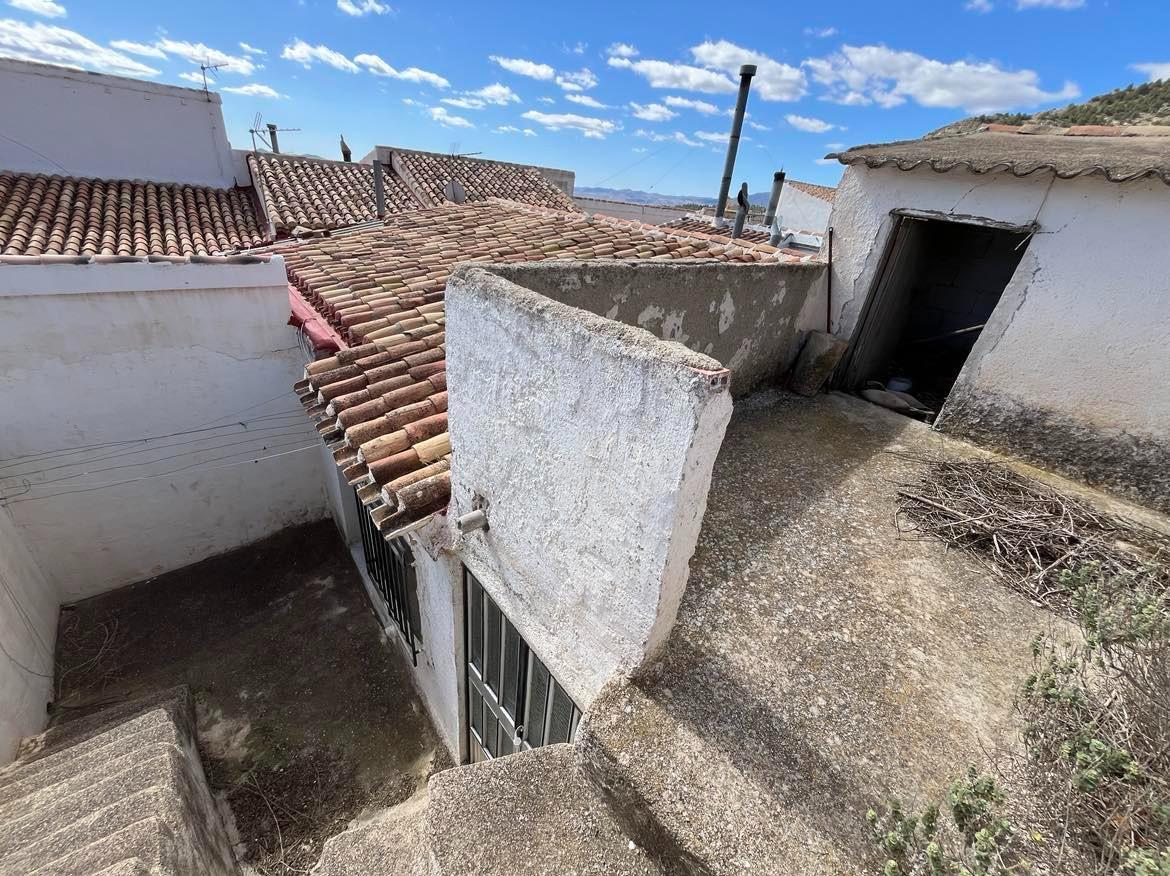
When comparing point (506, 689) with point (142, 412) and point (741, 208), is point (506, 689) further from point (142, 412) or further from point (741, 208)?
point (741, 208)

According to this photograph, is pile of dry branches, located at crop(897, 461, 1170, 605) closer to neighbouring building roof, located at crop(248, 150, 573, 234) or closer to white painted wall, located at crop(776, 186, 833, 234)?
neighbouring building roof, located at crop(248, 150, 573, 234)

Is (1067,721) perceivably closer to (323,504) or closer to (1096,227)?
(1096,227)

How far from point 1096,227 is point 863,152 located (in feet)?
6.93

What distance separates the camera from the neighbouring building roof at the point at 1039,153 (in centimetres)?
373

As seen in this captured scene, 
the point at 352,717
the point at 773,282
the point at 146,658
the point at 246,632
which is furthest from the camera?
the point at 246,632

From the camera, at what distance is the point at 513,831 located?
1.91 metres

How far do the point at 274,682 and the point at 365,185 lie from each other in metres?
13.8

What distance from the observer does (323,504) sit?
26.5 ft

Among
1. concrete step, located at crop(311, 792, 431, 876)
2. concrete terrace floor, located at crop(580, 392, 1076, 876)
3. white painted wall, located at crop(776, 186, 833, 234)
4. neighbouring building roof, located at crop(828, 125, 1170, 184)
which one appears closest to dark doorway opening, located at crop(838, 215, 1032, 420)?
neighbouring building roof, located at crop(828, 125, 1170, 184)

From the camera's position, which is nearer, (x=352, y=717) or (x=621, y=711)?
(x=621, y=711)

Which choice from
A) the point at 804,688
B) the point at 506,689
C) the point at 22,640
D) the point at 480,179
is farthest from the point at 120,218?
the point at 804,688

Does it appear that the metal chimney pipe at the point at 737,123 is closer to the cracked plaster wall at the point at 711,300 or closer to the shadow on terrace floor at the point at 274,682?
the cracked plaster wall at the point at 711,300

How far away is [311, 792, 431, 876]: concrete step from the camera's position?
2.06 metres

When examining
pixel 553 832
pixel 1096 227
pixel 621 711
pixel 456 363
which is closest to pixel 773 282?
pixel 1096 227
